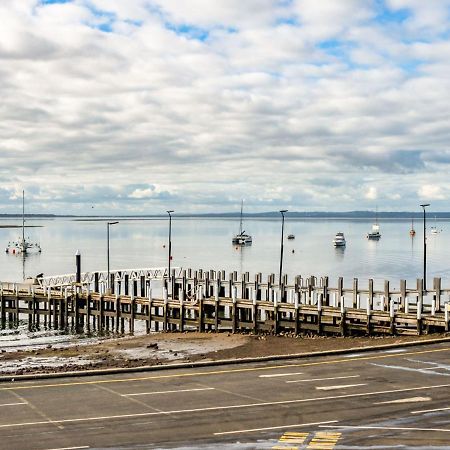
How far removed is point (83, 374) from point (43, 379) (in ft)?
5.22

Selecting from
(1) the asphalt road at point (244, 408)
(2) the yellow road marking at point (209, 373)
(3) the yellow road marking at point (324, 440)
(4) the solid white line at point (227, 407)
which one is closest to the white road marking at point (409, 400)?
(1) the asphalt road at point (244, 408)

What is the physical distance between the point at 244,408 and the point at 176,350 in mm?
20334

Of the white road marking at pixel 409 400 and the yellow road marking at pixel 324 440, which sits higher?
the white road marking at pixel 409 400

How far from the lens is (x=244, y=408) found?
2186 centimetres

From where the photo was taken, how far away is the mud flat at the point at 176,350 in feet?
117

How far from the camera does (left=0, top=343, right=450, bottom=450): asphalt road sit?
18.6 meters

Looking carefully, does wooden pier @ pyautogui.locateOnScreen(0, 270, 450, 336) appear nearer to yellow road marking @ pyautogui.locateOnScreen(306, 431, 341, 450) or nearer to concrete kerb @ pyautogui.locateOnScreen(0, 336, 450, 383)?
concrete kerb @ pyautogui.locateOnScreen(0, 336, 450, 383)

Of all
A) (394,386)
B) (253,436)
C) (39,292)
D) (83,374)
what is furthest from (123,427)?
(39,292)

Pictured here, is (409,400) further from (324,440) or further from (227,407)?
(227,407)

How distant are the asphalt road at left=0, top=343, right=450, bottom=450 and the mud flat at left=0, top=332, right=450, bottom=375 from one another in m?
6.87

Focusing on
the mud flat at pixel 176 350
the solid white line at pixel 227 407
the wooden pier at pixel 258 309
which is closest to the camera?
the solid white line at pixel 227 407

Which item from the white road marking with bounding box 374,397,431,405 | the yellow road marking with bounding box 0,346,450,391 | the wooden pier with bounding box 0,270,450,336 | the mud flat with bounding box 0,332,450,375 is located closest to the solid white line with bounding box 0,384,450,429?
the white road marking with bounding box 374,397,431,405

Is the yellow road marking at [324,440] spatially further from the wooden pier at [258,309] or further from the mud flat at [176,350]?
the wooden pier at [258,309]

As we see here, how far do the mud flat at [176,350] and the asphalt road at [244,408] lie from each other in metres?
6.87
